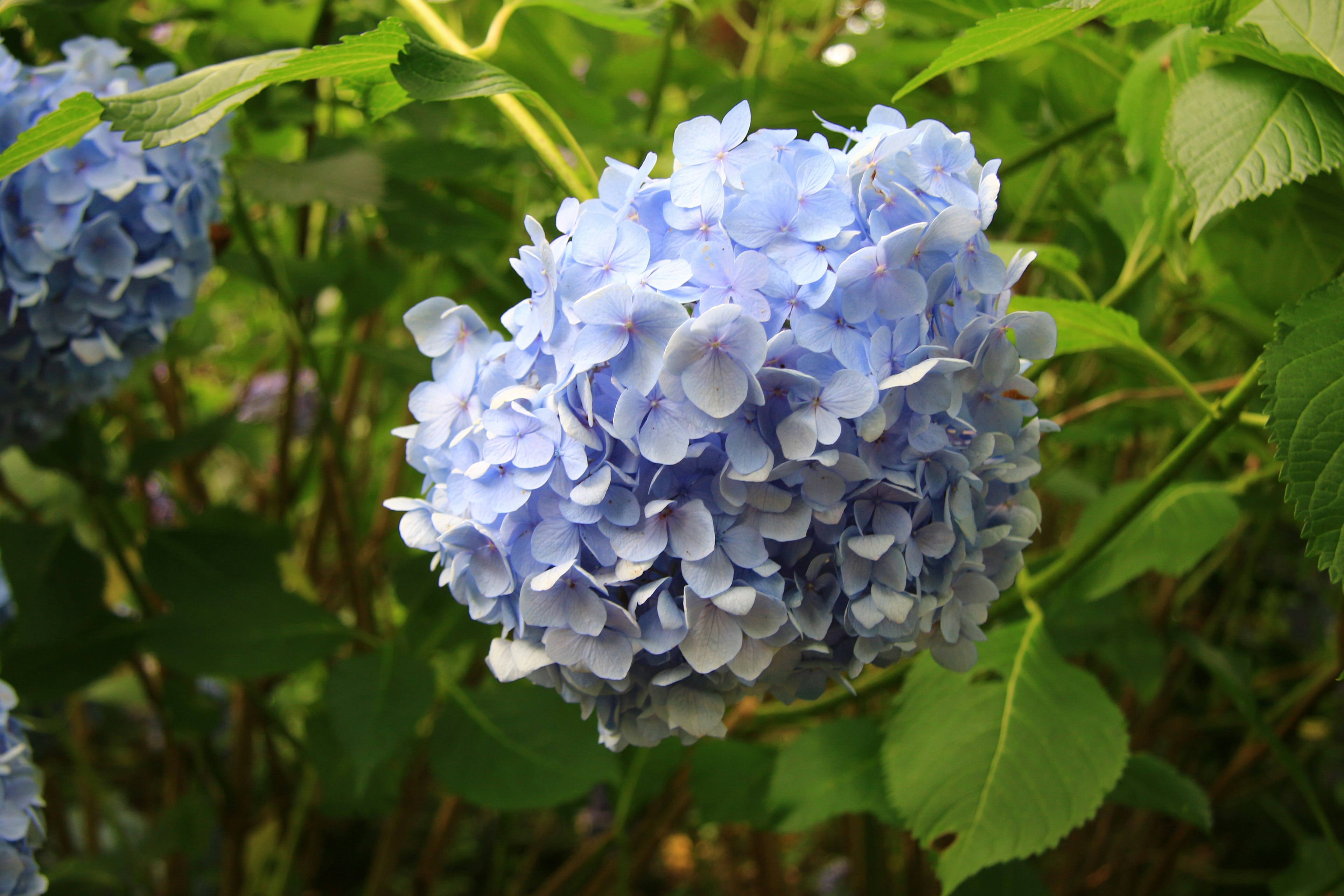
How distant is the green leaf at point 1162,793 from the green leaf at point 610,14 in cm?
66

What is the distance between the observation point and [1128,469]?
4.39ft

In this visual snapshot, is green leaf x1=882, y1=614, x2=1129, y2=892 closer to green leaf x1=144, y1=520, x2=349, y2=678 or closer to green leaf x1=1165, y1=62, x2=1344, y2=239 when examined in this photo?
green leaf x1=1165, y1=62, x2=1344, y2=239

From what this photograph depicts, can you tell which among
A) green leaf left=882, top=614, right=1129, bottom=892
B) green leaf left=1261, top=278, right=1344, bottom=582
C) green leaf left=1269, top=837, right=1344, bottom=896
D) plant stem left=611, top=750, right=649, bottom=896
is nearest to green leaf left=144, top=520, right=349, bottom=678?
plant stem left=611, top=750, right=649, bottom=896

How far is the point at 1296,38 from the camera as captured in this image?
1.64 ft

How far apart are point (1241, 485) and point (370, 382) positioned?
1362 mm

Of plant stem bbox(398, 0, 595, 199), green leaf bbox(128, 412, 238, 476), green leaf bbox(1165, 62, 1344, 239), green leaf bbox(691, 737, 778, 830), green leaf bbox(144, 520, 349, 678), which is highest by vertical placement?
green leaf bbox(1165, 62, 1344, 239)

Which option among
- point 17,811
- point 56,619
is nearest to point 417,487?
point 56,619

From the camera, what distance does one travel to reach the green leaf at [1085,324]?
0.55 meters

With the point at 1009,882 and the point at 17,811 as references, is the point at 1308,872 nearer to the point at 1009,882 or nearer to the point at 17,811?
the point at 1009,882

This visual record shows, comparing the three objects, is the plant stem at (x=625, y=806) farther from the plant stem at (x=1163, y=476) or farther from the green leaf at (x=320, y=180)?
the green leaf at (x=320, y=180)

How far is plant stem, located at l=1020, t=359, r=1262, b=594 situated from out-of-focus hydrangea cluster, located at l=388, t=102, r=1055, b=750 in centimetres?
21

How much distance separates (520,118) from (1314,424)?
0.45 m

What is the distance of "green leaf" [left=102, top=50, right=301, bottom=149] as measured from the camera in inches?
17.3

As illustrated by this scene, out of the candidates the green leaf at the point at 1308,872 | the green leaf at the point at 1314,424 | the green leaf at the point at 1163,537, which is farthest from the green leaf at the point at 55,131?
the green leaf at the point at 1308,872
